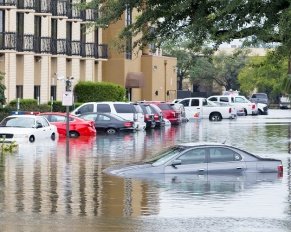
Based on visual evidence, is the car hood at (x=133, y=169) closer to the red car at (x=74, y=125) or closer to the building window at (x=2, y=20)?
the red car at (x=74, y=125)

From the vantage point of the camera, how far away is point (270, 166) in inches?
1185

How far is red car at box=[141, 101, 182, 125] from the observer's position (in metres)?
70.4

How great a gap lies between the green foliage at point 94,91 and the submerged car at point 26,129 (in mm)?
31430

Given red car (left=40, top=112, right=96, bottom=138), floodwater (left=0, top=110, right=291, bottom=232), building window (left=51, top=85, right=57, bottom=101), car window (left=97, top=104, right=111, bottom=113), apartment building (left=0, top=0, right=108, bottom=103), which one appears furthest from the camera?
building window (left=51, top=85, right=57, bottom=101)

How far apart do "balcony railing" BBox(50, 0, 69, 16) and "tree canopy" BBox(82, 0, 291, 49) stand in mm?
49185

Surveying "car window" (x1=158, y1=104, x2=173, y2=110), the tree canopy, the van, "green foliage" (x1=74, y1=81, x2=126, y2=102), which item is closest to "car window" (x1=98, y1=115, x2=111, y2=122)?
"car window" (x1=158, y1=104, x2=173, y2=110)

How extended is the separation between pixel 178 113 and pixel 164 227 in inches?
2037

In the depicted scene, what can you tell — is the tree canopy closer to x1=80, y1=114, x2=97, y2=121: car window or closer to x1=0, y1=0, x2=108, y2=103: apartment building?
x1=80, y1=114, x2=97, y2=121: car window

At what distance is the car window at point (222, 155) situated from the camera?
29438 mm

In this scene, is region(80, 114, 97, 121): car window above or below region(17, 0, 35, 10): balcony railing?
below

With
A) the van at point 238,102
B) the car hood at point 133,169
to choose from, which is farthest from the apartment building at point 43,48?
the car hood at point 133,169

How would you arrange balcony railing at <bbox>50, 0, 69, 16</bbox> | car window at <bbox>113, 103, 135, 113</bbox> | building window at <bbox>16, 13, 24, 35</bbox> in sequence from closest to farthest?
car window at <bbox>113, 103, 135, 113</bbox>
building window at <bbox>16, 13, 24, 35</bbox>
balcony railing at <bbox>50, 0, 69, 16</bbox>

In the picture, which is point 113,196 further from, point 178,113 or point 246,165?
point 178,113

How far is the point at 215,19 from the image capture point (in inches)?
926
